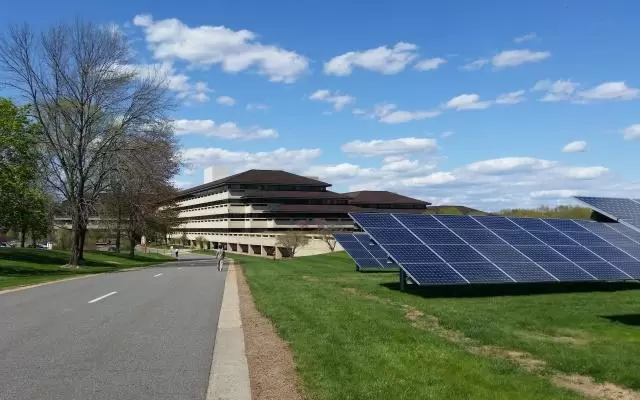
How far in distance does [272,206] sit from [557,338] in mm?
92807

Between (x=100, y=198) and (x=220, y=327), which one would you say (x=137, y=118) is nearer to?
(x=100, y=198)

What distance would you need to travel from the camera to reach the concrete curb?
22.1ft

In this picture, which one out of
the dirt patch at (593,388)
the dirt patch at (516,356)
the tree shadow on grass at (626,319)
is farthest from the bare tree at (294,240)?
the dirt patch at (593,388)

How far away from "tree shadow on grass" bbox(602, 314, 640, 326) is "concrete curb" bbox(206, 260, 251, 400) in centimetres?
837

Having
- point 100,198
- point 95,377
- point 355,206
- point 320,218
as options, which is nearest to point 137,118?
point 100,198

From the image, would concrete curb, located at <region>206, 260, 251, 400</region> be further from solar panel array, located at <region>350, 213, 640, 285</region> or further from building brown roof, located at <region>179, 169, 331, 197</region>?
building brown roof, located at <region>179, 169, 331, 197</region>

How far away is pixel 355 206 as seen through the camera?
110812 mm

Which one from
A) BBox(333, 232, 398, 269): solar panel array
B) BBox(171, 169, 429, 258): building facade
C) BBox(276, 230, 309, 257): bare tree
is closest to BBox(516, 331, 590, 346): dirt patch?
BBox(333, 232, 398, 269): solar panel array

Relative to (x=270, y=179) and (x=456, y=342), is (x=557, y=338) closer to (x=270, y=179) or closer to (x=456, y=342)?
(x=456, y=342)

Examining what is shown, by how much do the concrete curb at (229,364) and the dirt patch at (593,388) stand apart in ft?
13.7

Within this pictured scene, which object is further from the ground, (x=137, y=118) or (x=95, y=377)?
(x=137, y=118)

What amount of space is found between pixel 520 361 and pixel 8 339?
336 inches

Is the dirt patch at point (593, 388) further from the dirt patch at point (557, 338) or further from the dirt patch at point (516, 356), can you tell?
the dirt patch at point (557, 338)

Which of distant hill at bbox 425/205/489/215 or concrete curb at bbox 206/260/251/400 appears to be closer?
concrete curb at bbox 206/260/251/400
